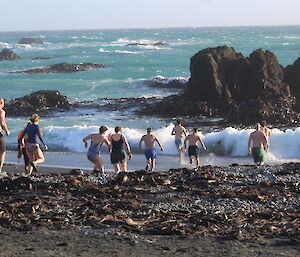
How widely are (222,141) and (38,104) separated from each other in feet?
43.5

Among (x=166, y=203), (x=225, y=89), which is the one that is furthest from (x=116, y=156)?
(x=225, y=89)

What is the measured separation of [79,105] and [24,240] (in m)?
25.4

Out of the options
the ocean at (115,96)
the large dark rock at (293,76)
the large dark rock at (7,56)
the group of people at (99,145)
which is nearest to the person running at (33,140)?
the group of people at (99,145)

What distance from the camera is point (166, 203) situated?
10688mm

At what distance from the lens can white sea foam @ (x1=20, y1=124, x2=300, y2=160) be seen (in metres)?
21.0

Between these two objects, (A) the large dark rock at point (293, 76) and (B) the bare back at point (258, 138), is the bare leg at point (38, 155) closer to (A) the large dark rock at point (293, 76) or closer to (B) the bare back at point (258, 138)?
(B) the bare back at point (258, 138)

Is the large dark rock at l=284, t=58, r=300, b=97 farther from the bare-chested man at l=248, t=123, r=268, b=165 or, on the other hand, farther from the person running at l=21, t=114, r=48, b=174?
the person running at l=21, t=114, r=48, b=174

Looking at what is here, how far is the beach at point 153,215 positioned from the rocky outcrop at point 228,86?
646 inches

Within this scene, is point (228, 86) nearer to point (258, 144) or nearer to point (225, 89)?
point (225, 89)

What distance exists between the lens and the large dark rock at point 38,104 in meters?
31.0

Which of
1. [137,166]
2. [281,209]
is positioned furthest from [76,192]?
[137,166]

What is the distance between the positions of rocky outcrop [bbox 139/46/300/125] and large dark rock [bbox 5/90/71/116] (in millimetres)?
4904

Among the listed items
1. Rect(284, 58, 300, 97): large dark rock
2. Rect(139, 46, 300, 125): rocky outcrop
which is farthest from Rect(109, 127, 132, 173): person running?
Rect(284, 58, 300, 97): large dark rock

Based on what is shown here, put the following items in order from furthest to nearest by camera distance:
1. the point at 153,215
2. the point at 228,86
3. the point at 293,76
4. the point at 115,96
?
the point at 115,96
the point at 293,76
the point at 228,86
the point at 153,215
